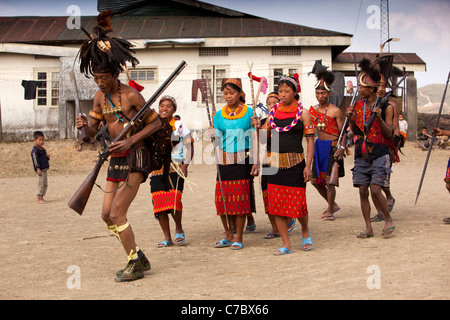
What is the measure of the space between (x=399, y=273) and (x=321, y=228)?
3.00 metres

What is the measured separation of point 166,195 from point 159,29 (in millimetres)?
18341

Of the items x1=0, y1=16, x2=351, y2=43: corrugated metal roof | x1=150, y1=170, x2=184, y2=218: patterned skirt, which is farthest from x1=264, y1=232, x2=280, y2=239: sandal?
x1=0, y1=16, x2=351, y2=43: corrugated metal roof

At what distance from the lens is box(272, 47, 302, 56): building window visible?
75.9 ft

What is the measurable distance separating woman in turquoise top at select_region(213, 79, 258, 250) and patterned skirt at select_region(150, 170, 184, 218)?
1.87ft

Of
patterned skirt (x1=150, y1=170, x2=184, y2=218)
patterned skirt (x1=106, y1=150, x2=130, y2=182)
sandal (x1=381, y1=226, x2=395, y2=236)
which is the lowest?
sandal (x1=381, y1=226, x2=395, y2=236)

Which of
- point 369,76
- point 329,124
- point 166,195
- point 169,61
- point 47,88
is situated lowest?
point 166,195

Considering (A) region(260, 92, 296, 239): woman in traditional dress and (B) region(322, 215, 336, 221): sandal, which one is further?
(B) region(322, 215, 336, 221): sandal

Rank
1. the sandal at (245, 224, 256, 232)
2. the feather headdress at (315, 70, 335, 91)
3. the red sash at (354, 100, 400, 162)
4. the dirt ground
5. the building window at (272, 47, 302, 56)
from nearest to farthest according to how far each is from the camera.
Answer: the dirt ground → the red sash at (354, 100, 400, 162) → the sandal at (245, 224, 256, 232) → the feather headdress at (315, 70, 335, 91) → the building window at (272, 47, 302, 56)

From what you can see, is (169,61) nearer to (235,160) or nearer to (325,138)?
(325,138)

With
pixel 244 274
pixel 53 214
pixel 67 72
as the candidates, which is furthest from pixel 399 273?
pixel 67 72

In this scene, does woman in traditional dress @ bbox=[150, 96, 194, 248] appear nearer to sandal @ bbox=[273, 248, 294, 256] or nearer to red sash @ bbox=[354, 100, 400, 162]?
sandal @ bbox=[273, 248, 294, 256]

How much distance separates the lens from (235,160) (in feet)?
22.7

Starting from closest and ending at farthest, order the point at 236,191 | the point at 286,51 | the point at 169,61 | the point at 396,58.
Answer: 1. the point at 236,191
2. the point at 286,51
3. the point at 169,61
4. the point at 396,58

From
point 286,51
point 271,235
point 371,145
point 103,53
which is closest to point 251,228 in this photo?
point 271,235
